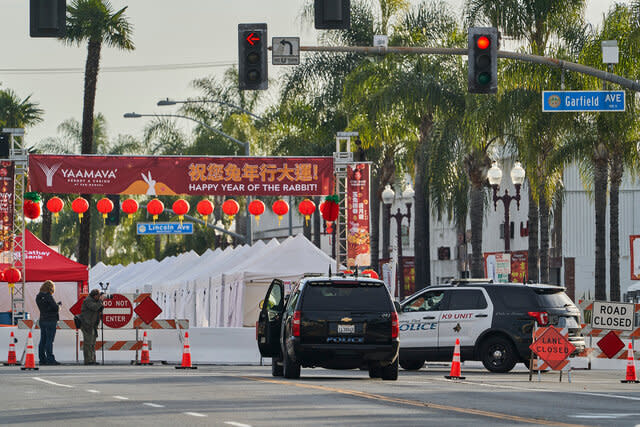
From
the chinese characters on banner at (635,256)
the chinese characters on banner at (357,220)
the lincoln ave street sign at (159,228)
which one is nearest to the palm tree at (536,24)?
the chinese characters on banner at (357,220)

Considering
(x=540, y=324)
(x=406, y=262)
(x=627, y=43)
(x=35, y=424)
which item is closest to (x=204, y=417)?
(x=35, y=424)

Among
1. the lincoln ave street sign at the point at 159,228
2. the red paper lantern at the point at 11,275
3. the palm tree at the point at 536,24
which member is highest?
the palm tree at the point at 536,24

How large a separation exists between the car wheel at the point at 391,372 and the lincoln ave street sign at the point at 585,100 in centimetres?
558

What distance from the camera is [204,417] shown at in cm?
1488

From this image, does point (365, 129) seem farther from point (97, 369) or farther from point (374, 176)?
point (97, 369)

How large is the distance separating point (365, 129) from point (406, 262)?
57.7 feet

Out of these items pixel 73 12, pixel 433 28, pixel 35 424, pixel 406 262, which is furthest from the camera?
pixel 406 262

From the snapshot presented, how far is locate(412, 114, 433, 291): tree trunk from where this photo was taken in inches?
1826

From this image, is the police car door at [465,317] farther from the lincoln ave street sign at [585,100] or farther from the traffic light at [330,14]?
the traffic light at [330,14]

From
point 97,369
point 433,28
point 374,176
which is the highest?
point 433,28

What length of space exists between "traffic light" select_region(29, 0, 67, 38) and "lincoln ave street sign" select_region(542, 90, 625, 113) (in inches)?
365

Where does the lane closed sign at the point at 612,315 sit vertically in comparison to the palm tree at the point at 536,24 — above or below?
below

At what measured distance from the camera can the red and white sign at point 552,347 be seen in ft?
78.6

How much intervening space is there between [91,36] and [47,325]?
916 inches
